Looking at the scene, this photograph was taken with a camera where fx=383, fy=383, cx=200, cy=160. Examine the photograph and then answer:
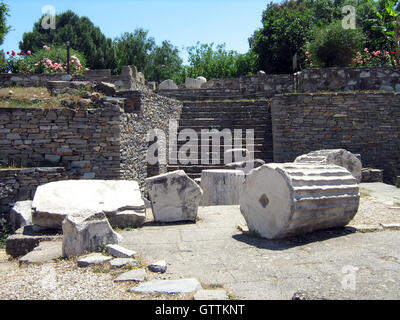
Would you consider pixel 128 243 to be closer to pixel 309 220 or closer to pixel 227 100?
pixel 309 220

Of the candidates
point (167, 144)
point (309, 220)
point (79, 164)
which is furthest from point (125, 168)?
point (309, 220)

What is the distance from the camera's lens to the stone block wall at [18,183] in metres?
7.25

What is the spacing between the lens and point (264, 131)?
1227 centimetres

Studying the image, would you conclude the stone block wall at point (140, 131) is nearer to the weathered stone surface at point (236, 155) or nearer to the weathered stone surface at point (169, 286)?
the weathered stone surface at point (236, 155)

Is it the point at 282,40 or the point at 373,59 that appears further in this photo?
the point at 282,40

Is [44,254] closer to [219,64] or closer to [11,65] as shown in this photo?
[11,65]

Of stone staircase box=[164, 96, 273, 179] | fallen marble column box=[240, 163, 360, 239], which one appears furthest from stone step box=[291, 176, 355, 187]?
stone staircase box=[164, 96, 273, 179]

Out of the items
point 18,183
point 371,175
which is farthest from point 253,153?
point 18,183

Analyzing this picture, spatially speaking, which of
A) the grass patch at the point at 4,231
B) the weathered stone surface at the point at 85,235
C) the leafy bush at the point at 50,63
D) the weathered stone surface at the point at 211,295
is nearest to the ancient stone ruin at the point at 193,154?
the weathered stone surface at the point at 85,235

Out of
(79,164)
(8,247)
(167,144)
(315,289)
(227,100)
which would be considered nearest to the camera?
(315,289)

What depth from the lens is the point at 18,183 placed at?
7328 millimetres

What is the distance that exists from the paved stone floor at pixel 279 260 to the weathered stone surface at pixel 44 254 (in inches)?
30.7

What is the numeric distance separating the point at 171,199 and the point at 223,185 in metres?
1.78

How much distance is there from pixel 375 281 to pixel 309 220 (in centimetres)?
138
